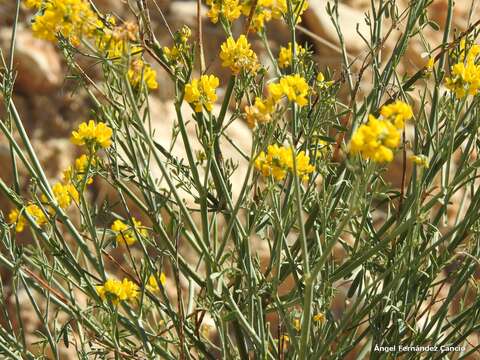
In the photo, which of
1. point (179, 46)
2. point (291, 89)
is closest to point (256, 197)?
point (179, 46)

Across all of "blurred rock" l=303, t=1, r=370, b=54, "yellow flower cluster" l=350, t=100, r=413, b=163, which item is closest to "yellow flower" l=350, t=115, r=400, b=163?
"yellow flower cluster" l=350, t=100, r=413, b=163

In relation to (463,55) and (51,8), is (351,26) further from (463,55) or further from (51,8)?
(51,8)

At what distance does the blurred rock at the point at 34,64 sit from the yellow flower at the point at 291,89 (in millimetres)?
3640

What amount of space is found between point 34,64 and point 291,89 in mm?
3707

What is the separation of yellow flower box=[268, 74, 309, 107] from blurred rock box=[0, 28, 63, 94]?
3.64 metres

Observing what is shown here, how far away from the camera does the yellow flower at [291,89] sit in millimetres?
1667

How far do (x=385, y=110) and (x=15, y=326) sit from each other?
3655 mm

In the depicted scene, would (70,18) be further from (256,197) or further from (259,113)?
(256,197)

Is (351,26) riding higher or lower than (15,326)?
higher

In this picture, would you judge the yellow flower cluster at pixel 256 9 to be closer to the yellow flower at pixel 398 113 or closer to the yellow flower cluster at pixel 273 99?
the yellow flower cluster at pixel 273 99

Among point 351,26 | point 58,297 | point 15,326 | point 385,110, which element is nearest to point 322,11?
point 351,26

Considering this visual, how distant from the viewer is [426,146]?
230 centimetres

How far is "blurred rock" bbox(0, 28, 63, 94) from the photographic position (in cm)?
504

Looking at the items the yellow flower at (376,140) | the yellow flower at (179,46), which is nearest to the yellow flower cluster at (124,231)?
the yellow flower at (179,46)
